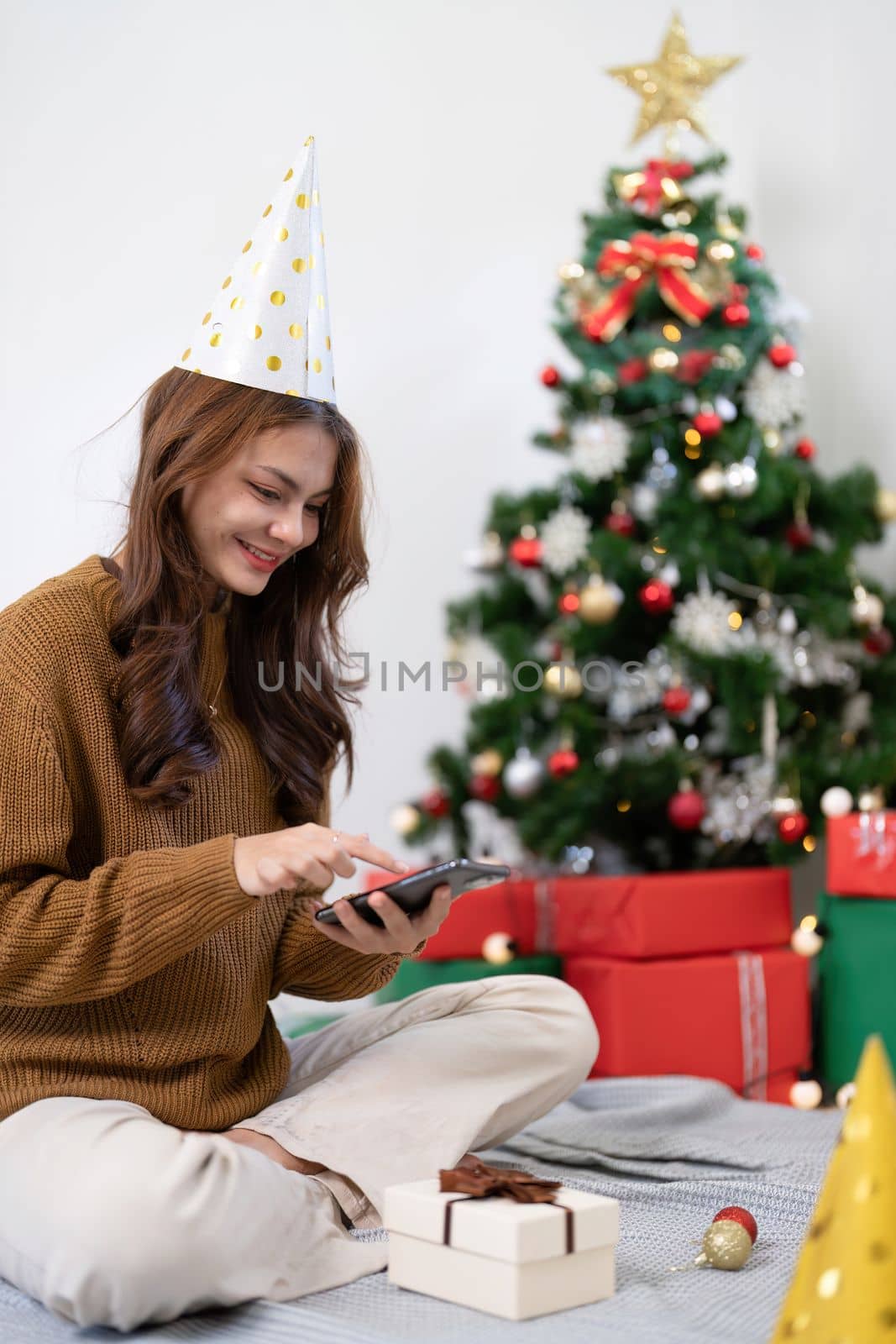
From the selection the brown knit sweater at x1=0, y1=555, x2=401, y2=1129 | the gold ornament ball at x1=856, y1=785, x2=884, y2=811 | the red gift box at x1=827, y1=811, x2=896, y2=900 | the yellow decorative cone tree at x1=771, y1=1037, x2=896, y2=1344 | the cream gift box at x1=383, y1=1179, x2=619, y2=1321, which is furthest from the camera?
the gold ornament ball at x1=856, y1=785, x2=884, y2=811

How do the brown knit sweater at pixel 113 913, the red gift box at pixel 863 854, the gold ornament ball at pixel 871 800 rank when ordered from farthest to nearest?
the gold ornament ball at pixel 871 800 < the red gift box at pixel 863 854 < the brown knit sweater at pixel 113 913

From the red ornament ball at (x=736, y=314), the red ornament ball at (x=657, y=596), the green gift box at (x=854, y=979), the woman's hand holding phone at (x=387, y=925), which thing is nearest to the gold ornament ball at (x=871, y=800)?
the green gift box at (x=854, y=979)

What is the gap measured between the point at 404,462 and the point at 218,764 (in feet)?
4.20

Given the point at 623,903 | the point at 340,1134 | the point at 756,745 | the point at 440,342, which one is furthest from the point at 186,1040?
the point at 440,342

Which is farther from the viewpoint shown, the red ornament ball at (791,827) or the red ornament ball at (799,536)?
the red ornament ball at (799,536)

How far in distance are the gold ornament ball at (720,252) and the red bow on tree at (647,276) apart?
2cm

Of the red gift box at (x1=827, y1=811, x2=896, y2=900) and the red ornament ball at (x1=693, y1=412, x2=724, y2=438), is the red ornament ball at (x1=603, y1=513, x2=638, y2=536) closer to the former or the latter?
the red ornament ball at (x1=693, y1=412, x2=724, y2=438)

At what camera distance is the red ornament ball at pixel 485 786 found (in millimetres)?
2129

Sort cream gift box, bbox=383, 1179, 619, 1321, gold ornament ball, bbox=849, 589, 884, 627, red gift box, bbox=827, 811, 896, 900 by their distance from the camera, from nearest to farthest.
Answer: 1. cream gift box, bbox=383, 1179, 619, 1321
2. red gift box, bbox=827, 811, 896, 900
3. gold ornament ball, bbox=849, 589, 884, 627

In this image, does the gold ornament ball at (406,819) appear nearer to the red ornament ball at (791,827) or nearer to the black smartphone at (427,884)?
the red ornament ball at (791,827)

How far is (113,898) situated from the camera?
3.40 ft

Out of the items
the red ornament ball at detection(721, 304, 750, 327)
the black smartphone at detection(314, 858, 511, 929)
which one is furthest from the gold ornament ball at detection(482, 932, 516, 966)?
the red ornament ball at detection(721, 304, 750, 327)

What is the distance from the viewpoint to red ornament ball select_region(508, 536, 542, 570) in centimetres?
212

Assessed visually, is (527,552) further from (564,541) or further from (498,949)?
(498,949)
